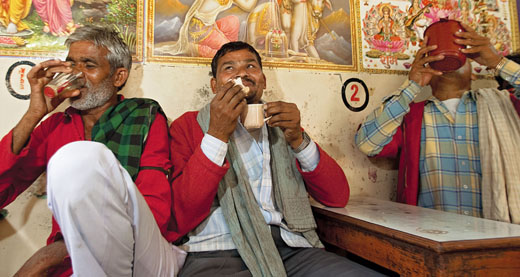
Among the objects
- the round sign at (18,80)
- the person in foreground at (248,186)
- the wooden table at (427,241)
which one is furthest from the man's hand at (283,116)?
the round sign at (18,80)

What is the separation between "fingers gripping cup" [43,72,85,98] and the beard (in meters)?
0.04

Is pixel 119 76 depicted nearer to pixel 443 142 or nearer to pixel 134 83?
pixel 134 83

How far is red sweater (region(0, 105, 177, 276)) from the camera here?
1.25m

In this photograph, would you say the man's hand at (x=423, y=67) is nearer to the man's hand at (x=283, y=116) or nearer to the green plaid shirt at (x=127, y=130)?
the man's hand at (x=283, y=116)

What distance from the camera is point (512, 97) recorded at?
189 cm

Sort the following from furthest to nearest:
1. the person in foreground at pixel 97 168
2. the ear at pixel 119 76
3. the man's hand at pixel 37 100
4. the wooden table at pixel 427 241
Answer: the ear at pixel 119 76, the man's hand at pixel 37 100, the wooden table at pixel 427 241, the person in foreground at pixel 97 168

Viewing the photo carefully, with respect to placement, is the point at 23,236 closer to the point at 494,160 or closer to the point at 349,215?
the point at 349,215

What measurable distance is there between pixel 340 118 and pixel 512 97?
3.08 feet

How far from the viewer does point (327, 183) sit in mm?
1473

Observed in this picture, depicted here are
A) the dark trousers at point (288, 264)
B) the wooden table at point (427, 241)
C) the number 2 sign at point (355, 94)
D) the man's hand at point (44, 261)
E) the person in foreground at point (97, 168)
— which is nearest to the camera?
the person in foreground at point (97, 168)

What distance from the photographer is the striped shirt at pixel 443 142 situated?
1755mm

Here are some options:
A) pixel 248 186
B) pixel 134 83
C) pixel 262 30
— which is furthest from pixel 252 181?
pixel 262 30

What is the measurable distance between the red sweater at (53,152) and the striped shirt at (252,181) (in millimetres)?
134

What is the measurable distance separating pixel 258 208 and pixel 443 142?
1170 millimetres
